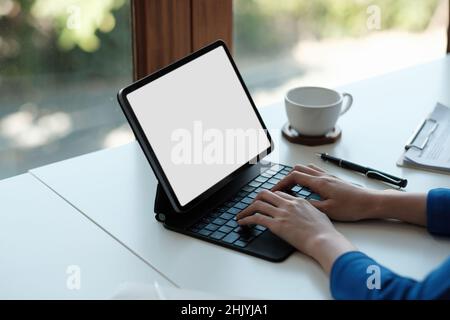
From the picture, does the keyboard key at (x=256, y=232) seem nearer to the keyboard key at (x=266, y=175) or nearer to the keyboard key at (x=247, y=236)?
the keyboard key at (x=247, y=236)

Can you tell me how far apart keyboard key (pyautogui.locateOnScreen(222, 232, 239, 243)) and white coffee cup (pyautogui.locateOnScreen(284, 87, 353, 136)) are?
15.9 inches

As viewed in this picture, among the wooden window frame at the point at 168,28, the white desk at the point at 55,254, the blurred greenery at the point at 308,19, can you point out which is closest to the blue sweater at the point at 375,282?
the white desk at the point at 55,254

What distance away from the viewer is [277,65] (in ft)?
6.29

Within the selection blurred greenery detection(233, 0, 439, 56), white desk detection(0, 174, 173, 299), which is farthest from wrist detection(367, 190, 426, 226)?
blurred greenery detection(233, 0, 439, 56)

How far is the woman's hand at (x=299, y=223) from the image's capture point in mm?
939

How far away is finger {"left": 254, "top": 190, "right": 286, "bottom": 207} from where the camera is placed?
1.05 m

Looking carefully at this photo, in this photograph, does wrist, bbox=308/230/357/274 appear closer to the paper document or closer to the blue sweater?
the blue sweater

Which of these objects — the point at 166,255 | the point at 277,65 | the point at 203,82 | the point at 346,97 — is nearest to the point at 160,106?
the point at 203,82

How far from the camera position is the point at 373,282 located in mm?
873

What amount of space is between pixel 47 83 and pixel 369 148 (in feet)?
2.37

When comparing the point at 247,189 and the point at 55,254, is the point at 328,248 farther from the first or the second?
the point at 55,254

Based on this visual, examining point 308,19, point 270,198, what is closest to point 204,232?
point 270,198
